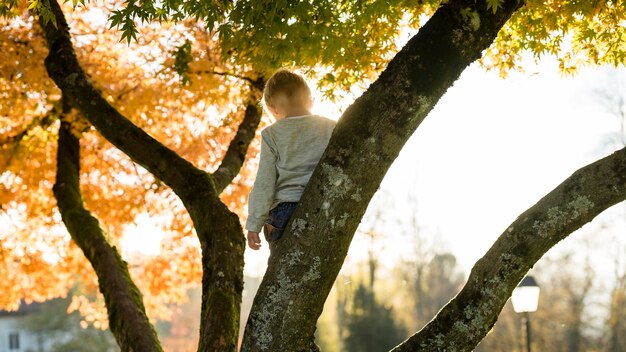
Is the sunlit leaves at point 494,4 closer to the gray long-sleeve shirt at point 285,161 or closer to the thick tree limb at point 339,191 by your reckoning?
the thick tree limb at point 339,191

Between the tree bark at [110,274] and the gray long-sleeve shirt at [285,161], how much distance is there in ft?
8.56

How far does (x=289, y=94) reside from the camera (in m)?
4.92

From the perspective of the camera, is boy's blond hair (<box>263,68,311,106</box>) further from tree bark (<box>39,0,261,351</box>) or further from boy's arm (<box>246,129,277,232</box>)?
tree bark (<box>39,0,261,351</box>)

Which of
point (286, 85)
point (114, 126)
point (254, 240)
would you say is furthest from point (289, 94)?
point (114, 126)

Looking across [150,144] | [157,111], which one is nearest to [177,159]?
[150,144]

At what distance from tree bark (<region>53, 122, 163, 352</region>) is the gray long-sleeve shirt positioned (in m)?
2.61

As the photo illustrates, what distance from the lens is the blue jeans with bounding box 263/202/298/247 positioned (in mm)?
4727

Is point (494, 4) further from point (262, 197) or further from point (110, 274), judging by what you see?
point (110, 274)

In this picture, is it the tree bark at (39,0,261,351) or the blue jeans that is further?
the tree bark at (39,0,261,351)

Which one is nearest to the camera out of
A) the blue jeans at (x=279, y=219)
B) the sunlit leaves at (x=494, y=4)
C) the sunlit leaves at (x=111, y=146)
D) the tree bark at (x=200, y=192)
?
the sunlit leaves at (x=494, y=4)

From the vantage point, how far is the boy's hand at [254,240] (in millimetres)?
4816

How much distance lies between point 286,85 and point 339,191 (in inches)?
39.6

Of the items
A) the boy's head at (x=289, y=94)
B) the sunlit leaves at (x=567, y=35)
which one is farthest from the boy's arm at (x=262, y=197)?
the sunlit leaves at (x=567, y=35)

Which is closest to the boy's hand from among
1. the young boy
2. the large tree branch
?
the young boy
